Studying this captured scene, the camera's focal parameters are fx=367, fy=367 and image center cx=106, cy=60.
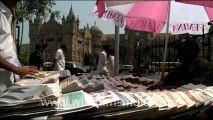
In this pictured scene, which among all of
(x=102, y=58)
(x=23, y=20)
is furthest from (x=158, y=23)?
(x=23, y=20)

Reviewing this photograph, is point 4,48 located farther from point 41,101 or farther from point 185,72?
point 185,72

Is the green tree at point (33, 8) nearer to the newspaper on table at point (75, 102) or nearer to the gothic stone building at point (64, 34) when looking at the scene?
the newspaper on table at point (75, 102)

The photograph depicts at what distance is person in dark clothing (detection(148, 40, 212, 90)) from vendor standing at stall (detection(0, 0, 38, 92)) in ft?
4.93

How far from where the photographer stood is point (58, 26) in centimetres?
11150

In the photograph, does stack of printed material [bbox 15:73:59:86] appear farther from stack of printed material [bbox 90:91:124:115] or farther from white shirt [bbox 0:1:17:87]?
stack of printed material [bbox 90:91:124:115]

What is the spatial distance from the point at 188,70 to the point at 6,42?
1996 mm

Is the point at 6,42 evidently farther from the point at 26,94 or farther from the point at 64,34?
the point at 64,34

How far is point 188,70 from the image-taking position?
140 inches

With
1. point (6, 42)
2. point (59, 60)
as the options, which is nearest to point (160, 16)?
point (59, 60)

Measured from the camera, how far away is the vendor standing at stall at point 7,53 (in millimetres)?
2002

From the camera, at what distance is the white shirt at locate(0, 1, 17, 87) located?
2.06 metres

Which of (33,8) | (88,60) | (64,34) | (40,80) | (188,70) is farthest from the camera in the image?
(64,34)

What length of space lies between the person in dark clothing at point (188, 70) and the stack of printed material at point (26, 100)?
5.74 feet

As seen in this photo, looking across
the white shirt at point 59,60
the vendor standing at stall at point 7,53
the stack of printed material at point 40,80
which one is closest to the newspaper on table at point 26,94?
the stack of printed material at point 40,80
